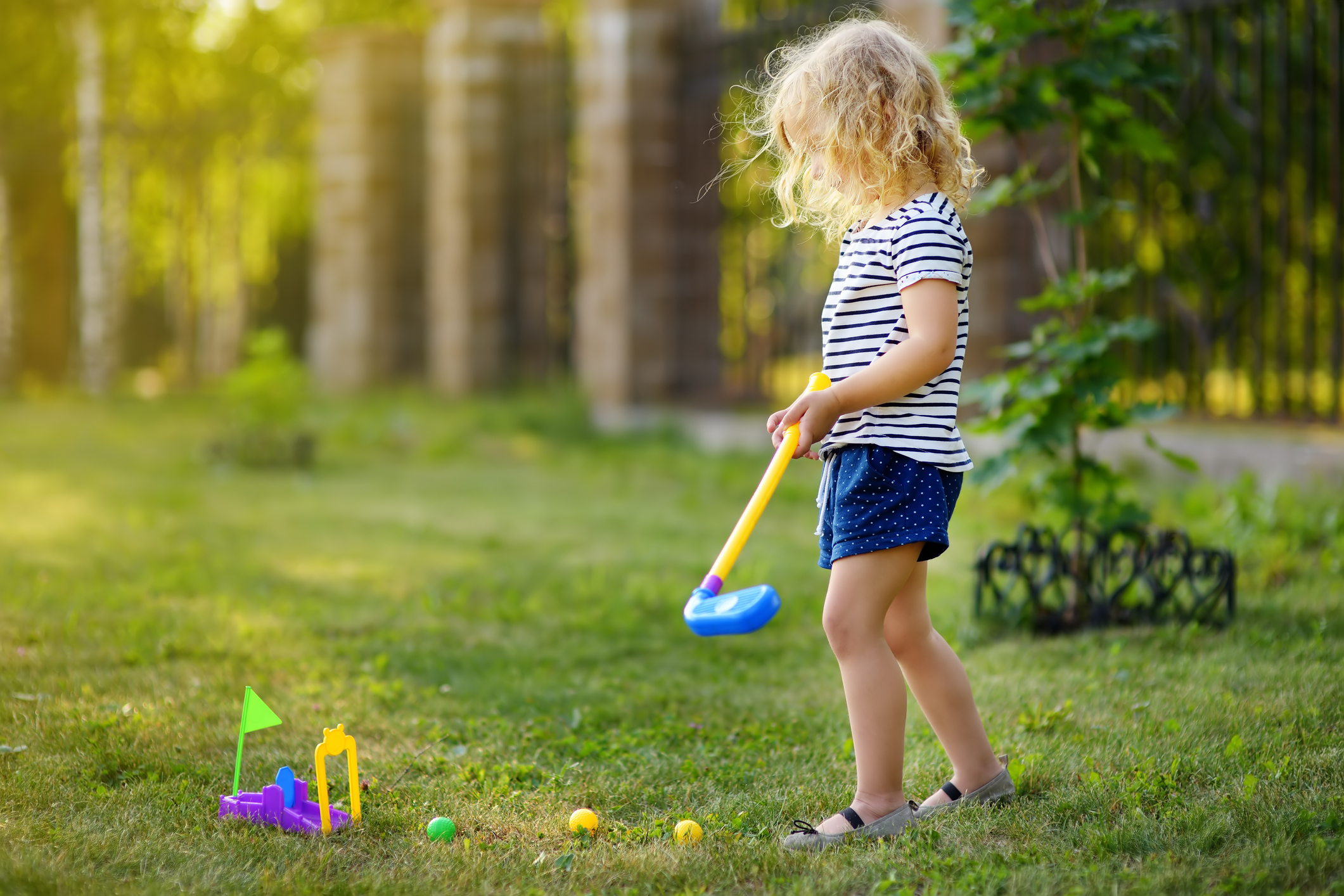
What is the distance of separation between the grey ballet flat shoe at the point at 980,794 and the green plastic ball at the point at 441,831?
93 centimetres

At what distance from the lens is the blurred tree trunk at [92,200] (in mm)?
12578

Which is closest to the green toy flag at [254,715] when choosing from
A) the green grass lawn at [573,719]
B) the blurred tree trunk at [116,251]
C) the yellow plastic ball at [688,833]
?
the green grass lawn at [573,719]

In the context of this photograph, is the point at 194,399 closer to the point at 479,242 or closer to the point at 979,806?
the point at 479,242

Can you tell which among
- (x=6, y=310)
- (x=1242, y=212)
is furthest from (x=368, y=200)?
(x=1242, y=212)

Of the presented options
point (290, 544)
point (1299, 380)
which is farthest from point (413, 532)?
point (1299, 380)

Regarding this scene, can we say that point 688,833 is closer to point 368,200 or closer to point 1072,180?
point 1072,180

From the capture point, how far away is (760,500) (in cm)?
239

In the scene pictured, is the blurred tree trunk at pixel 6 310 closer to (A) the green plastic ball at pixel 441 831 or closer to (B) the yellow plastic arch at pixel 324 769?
(B) the yellow plastic arch at pixel 324 769

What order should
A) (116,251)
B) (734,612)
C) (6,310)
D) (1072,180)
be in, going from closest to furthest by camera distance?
(734,612) < (1072,180) < (6,310) < (116,251)

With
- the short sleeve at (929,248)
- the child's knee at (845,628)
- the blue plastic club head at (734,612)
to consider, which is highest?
the short sleeve at (929,248)

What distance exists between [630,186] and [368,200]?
447cm

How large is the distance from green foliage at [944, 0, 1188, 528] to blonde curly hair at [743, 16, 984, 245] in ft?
4.17

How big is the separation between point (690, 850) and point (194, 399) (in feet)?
36.7

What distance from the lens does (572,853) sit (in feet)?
8.09
